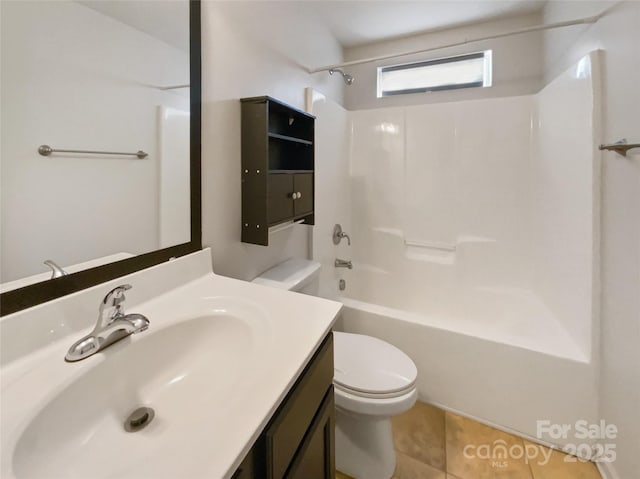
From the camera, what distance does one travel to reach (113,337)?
0.68 metres

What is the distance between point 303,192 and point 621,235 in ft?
4.45

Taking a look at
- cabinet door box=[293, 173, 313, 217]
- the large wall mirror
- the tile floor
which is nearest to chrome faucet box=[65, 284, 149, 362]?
the large wall mirror

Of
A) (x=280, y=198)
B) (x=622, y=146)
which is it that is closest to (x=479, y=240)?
(x=622, y=146)

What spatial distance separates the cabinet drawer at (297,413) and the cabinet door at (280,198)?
0.65 m

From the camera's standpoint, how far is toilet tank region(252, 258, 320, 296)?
1360 millimetres

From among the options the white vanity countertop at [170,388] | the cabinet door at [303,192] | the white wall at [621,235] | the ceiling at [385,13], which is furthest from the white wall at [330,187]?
the white wall at [621,235]

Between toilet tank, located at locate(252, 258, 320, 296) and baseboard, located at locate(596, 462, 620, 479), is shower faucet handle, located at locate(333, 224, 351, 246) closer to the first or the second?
toilet tank, located at locate(252, 258, 320, 296)

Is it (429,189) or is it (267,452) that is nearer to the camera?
(267,452)

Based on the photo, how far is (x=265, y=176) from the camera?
1241mm

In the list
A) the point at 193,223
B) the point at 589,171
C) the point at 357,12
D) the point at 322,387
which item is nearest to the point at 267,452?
the point at 322,387

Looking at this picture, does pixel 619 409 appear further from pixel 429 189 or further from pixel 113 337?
pixel 113 337

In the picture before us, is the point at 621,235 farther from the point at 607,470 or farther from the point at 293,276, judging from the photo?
the point at 293,276

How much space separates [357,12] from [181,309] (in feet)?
7.07

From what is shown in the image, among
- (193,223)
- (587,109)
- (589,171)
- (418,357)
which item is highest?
(587,109)
